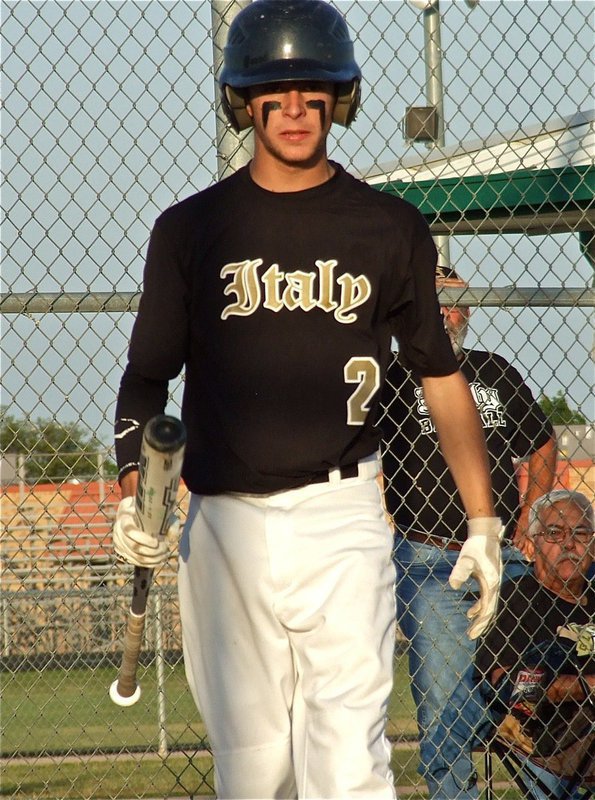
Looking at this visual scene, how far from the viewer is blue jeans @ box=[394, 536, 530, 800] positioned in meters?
5.23

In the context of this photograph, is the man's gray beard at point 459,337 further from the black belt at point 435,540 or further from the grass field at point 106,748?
the grass field at point 106,748

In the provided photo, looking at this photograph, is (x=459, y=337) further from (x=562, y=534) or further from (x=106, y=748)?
(x=106, y=748)

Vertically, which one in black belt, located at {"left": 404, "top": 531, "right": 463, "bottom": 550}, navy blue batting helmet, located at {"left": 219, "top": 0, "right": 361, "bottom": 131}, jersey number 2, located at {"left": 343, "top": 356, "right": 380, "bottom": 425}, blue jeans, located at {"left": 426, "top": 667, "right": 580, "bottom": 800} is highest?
navy blue batting helmet, located at {"left": 219, "top": 0, "right": 361, "bottom": 131}

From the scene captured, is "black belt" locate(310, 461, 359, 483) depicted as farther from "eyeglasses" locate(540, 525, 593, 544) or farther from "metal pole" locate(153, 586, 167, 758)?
"metal pole" locate(153, 586, 167, 758)

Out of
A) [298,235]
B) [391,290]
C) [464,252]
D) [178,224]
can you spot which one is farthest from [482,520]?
[464,252]

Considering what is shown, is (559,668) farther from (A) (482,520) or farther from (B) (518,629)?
(A) (482,520)

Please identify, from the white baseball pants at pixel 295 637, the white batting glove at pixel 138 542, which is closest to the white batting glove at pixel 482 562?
the white baseball pants at pixel 295 637

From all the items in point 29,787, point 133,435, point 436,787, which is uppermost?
point 133,435

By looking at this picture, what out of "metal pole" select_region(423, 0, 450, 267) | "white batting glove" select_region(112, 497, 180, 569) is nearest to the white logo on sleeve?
"metal pole" select_region(423, 0, 450, 267)

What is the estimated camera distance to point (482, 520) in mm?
3246

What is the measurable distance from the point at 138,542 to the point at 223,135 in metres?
2.18

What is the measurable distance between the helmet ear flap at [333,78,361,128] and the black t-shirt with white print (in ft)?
6.85

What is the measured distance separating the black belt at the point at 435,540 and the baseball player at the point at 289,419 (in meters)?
2.04

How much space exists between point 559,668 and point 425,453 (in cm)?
102
